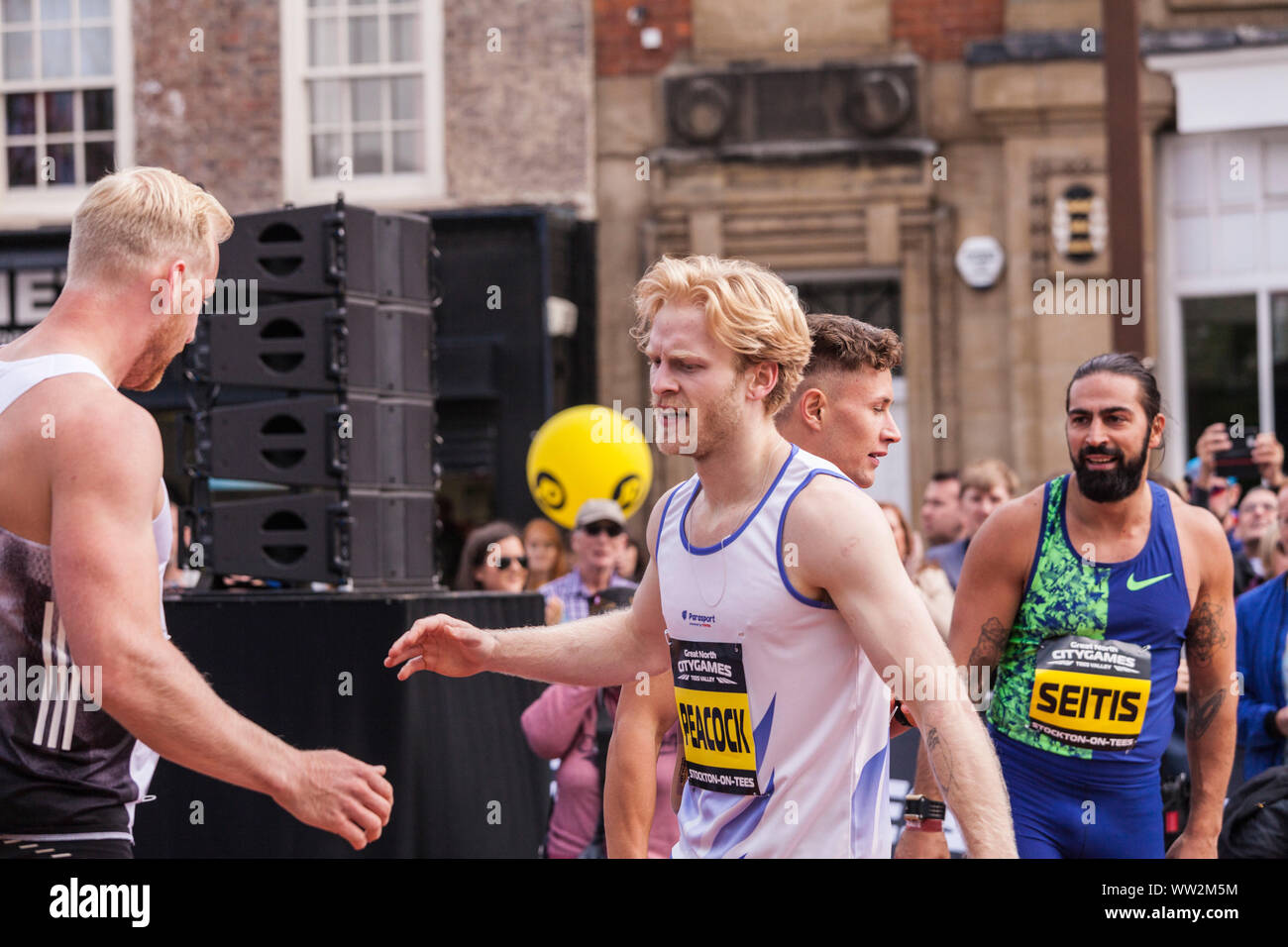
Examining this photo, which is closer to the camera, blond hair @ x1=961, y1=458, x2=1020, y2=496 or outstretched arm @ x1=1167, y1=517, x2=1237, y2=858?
outstretched arm @ x1=1167, y1=517, x2=1237, y2=858

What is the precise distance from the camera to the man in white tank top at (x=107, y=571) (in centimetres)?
285

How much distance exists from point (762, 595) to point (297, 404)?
3955 millimetres

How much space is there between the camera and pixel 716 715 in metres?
3.25

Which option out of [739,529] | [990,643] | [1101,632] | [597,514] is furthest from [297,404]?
[739,529]

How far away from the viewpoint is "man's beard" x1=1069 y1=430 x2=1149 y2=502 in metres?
4.51

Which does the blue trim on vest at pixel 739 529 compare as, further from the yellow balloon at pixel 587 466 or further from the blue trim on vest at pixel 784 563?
the yellow balloon at pixel 587 466

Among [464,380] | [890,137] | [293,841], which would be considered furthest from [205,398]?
[890,137]

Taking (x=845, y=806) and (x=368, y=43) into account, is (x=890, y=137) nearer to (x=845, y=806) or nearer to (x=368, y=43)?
(x=368, y=43)

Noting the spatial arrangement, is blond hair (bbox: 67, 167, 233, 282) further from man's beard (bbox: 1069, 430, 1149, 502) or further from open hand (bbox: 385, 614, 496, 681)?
man's beard (bbox: 1069, 430, 1149, 502)

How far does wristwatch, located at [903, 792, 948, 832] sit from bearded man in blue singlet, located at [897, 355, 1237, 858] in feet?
1.65

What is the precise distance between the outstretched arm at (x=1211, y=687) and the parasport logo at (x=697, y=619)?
1955 mm

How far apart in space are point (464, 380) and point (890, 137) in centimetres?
391

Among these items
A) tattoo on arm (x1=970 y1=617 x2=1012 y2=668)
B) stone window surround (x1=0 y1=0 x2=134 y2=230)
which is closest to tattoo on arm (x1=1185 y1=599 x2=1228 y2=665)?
tattoo on arm (x1=970 y1=617 x2=1012 y2=668)

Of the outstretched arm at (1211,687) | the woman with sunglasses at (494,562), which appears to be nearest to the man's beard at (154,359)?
the outstretched arm at (1211,687)
